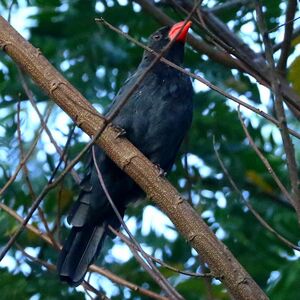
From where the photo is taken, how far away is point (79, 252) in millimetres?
3678

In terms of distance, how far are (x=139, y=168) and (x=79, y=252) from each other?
80 cm

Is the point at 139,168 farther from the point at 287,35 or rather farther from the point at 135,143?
the point at 287,35

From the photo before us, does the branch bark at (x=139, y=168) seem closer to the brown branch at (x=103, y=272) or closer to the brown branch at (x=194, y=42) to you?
the brown branch at (x=103, y=272)

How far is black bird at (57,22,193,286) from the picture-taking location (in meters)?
3.71

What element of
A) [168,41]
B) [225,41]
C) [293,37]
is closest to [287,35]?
[225,41]

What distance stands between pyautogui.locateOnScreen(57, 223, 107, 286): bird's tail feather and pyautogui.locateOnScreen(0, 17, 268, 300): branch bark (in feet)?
2.20

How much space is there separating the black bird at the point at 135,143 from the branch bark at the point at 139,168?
1.65ft

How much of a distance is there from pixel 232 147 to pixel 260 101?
0.93ft

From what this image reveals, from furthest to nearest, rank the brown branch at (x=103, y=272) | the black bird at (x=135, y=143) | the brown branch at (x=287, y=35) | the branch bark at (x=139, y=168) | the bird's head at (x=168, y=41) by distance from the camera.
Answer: the bird's head at (x=168, y=41), the black bird at (x=135, y=143), the brown branch at (x=287, y=35), the brown branch at (x=103, y=272), the branch bark at (x=139, y=168)

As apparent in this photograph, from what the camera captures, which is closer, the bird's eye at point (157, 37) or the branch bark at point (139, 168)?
the branch bark at point (139, 168)

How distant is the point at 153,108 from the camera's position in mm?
3742

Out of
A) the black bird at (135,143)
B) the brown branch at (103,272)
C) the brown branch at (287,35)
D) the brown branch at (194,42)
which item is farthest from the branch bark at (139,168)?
the brown branch at (194,42)

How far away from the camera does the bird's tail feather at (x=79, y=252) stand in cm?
360

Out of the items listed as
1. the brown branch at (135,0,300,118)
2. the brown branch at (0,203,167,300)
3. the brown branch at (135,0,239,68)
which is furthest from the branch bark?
the brown branch at (135,0,239,68)
